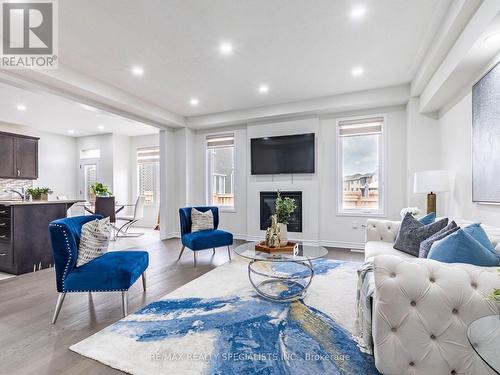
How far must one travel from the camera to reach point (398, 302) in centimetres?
137

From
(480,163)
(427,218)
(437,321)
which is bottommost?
(437,321)

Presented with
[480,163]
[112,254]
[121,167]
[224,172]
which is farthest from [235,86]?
[121,167]

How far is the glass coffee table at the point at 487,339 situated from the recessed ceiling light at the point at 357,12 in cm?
256

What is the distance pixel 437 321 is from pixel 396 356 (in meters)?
0.29

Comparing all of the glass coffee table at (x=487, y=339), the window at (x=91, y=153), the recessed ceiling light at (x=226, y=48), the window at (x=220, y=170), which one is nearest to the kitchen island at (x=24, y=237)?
the window at (x=220, y=170)

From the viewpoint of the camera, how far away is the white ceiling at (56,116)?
474cm

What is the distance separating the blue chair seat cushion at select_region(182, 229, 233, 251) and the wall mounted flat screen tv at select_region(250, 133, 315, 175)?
1.95 m

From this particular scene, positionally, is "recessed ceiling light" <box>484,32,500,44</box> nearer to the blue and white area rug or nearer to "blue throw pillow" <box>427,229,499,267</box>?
"blue throw pillow" <box>427,229,499,267</box>

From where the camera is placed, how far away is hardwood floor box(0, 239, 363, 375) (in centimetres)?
165

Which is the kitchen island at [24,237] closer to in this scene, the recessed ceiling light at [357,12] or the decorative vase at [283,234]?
the decorative vase at [283,234]

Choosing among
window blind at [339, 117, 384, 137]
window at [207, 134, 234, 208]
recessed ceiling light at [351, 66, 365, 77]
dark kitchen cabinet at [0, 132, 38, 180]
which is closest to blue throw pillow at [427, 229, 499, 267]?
recessed ceiling light at [351, 66, 365, 77]

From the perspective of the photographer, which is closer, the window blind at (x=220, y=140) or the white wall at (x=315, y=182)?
the white wall at (x=315, y=182)

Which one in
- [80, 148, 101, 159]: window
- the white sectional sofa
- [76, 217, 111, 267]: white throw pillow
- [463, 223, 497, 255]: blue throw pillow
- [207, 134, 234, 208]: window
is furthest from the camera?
[80, 148, 101, 159]: window

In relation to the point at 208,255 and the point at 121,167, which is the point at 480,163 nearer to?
the point at 208,255
